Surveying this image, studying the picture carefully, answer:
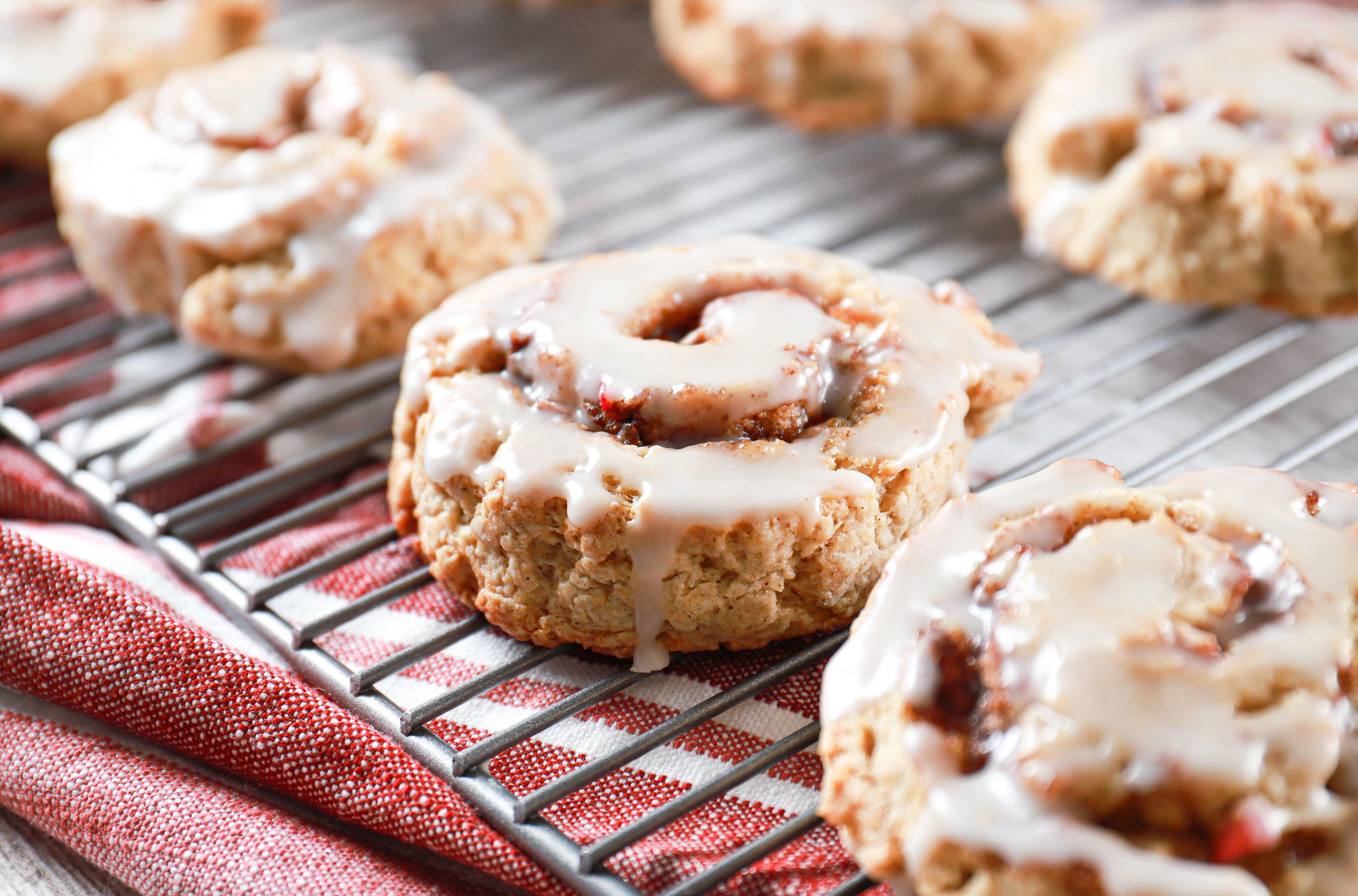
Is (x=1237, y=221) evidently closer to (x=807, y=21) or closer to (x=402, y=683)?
(x=807, y=21)

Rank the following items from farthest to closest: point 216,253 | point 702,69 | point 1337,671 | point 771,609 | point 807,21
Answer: point 702,69 < point 807,21 < point 216,253 < point 771,609 < point 1337,671

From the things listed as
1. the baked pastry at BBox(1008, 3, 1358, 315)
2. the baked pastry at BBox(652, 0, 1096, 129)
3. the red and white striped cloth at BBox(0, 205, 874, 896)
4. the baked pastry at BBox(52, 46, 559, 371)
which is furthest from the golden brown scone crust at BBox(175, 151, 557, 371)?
the baked pastry at BBox(1008, 3, 1358, 315)

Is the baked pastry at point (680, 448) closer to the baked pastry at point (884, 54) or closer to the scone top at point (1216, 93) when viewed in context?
the scone top at point (1216, 93)

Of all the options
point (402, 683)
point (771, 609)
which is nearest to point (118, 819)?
point (402, 683)

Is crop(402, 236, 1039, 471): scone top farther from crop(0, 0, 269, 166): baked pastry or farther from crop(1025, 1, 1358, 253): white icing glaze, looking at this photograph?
crop(0, 0, 269, 166): baked pastry

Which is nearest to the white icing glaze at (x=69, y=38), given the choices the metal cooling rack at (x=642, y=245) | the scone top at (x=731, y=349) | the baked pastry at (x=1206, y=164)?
the metal cooling rack at (x=642, y=245)

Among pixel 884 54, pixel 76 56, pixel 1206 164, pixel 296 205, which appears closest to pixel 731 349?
pixel 296 205
